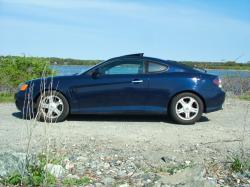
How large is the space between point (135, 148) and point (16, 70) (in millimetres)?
10238

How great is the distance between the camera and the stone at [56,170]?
19.0ft

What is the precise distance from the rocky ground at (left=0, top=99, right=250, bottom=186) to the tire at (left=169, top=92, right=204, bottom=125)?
0.78 feet

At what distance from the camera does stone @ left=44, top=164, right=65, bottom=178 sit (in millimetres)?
5777

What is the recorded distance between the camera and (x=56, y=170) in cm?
587

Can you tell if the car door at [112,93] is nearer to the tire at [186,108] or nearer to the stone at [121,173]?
the tire at [186,108]

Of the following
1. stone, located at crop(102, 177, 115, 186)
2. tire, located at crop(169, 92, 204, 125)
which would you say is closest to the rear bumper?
tire, located at crop(169, 92, 204, 125)

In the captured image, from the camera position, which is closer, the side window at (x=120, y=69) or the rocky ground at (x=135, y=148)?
the rocky ground at (x=135, y=148)

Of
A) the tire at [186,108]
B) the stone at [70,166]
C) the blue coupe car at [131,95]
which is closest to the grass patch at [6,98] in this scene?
the blue coupe car at [131,95]

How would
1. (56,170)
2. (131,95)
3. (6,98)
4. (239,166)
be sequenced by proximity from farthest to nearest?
1. (6,98)
2. (131,95)
3. (239,166)
4. (56,170)

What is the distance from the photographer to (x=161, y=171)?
6.28 meters

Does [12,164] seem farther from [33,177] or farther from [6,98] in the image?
[6,98]

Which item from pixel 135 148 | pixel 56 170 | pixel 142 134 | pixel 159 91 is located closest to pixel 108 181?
pixel 56 170

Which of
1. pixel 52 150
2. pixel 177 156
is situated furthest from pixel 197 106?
pixel 52 150

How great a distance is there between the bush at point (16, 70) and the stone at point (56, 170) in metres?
11.3
